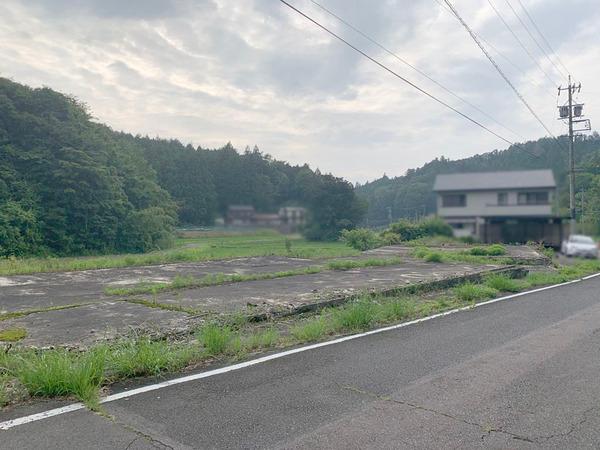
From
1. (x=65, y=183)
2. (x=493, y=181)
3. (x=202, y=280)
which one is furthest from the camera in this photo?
(x=65, y=183)

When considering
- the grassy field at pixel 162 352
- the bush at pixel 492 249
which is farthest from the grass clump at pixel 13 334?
the bush at pixel 492 249

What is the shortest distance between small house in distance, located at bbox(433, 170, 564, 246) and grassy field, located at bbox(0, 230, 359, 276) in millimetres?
2287

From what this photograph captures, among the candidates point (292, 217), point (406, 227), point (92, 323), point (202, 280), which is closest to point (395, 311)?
point (406, 227)

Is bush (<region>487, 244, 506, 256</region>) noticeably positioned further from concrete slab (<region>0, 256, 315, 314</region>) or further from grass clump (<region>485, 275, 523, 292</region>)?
concrete slab (<region>0, 256, 315, 314</region>)

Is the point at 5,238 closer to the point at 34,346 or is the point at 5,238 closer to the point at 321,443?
the point at 34,346

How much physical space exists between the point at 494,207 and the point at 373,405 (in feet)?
8.30

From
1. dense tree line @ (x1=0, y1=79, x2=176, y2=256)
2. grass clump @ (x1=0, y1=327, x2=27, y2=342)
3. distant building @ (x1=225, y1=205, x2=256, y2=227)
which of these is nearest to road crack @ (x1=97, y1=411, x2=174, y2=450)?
distant building @ (x1=225, y1=205, x2=256, y2=227)

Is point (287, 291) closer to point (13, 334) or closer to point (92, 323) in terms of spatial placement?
point (92, 323)

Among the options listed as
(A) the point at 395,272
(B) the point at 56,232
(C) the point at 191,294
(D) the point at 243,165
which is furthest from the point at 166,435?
(B) the point at 56,232

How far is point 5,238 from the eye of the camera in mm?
25984

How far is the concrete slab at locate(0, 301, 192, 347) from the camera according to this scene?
17.7ft

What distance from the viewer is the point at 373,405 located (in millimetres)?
3488

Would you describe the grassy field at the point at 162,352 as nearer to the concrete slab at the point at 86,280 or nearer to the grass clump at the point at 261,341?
the grass clump at the point at 261,341

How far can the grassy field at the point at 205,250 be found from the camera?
594cm
